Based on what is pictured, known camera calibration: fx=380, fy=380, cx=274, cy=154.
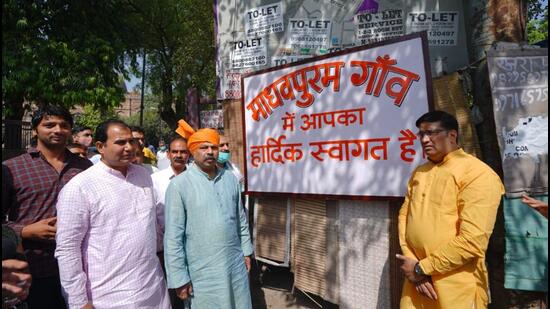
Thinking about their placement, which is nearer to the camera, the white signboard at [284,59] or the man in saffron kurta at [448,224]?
the man in saffron kurta at [448,224]

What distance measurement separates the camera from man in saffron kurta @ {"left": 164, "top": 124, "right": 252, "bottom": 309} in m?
2.60

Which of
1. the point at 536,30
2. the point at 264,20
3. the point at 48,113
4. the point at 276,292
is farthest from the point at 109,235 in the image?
the point at 536,30

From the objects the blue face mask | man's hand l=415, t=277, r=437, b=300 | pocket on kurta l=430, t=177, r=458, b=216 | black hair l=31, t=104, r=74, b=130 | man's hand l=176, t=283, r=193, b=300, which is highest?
Result: black hair l=31, t=104, r=74, b=130

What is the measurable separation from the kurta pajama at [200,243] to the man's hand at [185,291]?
1.2 inches

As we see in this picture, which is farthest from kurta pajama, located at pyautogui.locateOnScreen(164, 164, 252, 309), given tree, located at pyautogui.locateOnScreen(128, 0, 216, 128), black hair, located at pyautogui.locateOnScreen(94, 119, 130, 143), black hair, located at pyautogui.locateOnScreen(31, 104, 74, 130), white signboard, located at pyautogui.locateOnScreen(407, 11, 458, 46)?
tree, located at pyautogui.locateOnScreen(128, 0, 216, 128)

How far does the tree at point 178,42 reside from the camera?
13.7m

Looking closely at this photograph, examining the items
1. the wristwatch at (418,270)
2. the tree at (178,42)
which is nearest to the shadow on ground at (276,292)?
the wristwatch at (418,270)

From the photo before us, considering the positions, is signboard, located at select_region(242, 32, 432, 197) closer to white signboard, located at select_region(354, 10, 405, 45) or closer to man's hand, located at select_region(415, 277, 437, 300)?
white signboard, located at select_region(354, 10, 405, 45)

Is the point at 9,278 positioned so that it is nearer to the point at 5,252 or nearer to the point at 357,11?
the point at 5,252

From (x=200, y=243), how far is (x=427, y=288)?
58.9 inches

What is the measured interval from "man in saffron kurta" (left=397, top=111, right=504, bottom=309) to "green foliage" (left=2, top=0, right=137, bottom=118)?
7787mm

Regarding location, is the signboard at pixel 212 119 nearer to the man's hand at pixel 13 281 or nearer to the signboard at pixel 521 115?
the signboard at pixel 521 115

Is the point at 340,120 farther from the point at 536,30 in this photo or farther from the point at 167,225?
the point at 536,30

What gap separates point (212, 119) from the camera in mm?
5211
